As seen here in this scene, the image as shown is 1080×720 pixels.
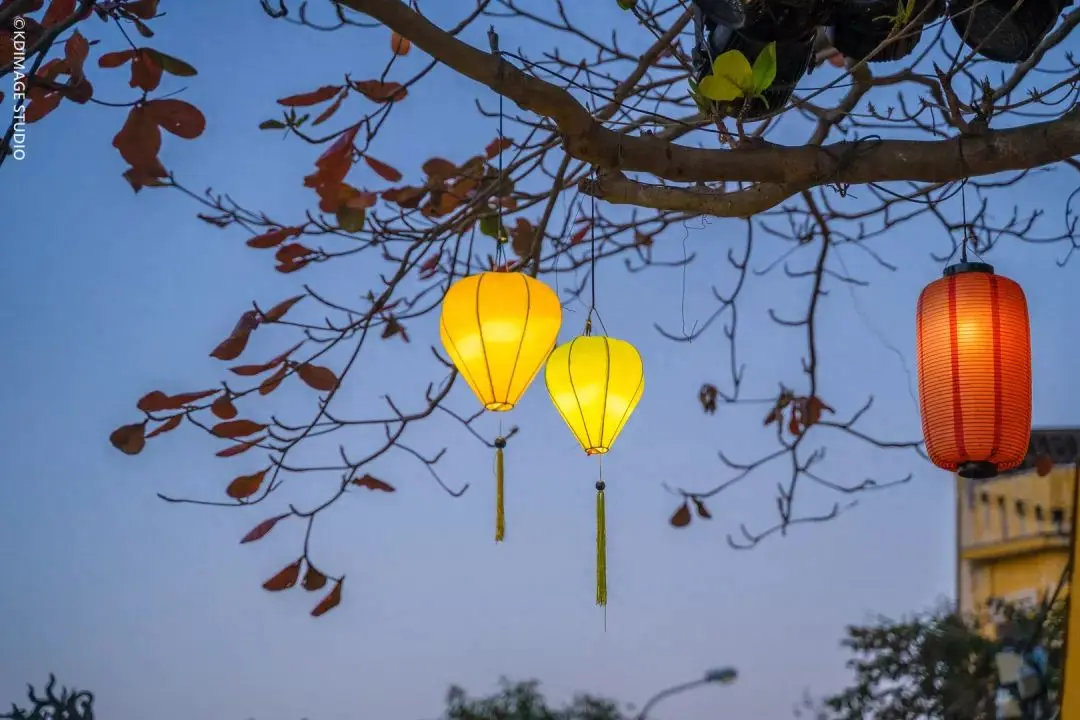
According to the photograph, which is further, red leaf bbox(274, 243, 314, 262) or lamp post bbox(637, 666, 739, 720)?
lamp post bbox(637, 666, 739, 720)

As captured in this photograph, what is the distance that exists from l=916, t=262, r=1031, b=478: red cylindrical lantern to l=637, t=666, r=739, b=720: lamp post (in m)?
2.63

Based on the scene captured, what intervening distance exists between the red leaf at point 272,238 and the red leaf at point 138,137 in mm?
809

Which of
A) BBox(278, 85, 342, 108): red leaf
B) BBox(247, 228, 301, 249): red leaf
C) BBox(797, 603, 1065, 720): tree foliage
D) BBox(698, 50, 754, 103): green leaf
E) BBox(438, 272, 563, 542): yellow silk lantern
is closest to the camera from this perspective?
BBox(698, 50, 754, 103): green leaf

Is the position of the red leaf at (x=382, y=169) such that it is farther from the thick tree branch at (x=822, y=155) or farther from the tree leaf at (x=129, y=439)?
the tree leaf at (x=129, y=439)

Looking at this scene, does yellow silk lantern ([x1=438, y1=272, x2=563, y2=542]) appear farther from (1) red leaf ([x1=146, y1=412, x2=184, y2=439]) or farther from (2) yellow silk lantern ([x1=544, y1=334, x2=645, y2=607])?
(1) red leaf ([x1=146, y1=412, x2=184, y2=439])

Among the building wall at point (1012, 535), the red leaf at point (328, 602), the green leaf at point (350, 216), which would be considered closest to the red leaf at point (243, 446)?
the red leaf at point (328, 602)

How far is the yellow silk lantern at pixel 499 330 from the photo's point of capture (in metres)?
1.67

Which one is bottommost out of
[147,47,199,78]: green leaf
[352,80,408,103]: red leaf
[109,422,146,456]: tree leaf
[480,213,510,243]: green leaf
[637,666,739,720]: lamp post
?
[637,666,739,720]: lamp post

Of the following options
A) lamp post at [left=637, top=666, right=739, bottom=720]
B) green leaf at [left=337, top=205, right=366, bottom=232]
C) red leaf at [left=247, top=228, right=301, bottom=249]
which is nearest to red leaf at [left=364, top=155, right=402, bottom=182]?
green leaf at [left=337, top=205, right=366, bottom=232]

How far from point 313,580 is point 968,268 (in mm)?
1116

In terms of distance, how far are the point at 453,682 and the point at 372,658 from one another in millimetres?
308

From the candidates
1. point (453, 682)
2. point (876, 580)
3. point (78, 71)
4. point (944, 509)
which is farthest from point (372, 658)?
point (78, 71)

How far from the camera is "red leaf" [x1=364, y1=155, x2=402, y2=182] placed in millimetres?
1644

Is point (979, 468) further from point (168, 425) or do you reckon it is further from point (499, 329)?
point (168, 425)
